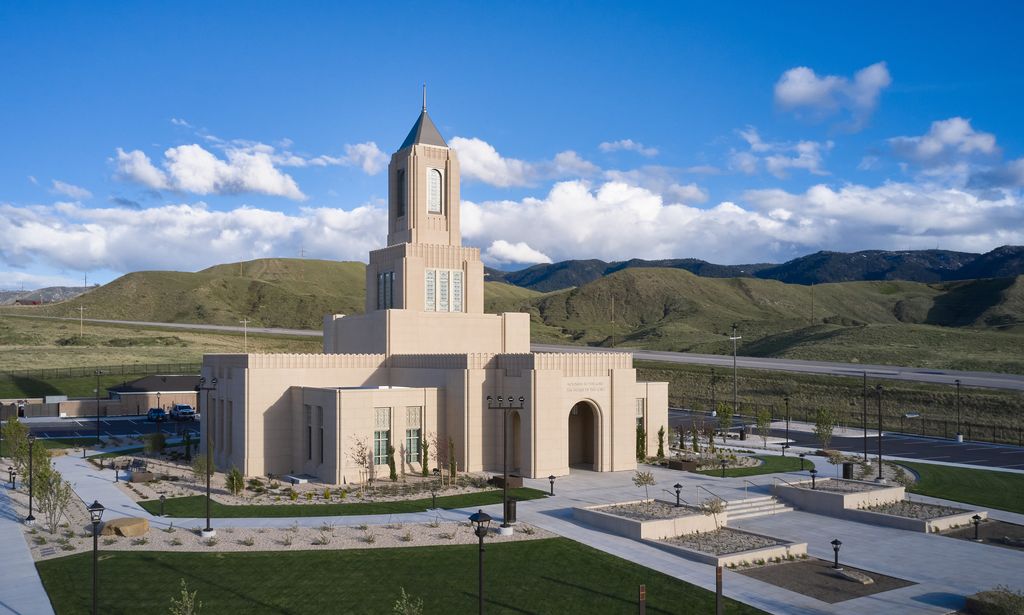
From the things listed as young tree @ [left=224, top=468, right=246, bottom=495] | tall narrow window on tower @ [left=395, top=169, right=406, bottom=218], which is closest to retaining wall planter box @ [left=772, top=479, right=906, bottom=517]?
young tree @ [left=224, top=468, right=246, bottom=495]

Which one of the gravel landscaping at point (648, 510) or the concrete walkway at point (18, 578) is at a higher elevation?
the gravel landscaping at point (648, 510)

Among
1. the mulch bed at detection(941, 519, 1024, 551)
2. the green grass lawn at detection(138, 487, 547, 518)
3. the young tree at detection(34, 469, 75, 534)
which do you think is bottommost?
the mulch bed at detection(941, 519, 1024, 551)

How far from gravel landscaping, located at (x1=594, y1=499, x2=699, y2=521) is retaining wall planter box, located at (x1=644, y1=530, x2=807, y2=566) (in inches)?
96.6

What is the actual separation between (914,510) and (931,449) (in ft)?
70.9

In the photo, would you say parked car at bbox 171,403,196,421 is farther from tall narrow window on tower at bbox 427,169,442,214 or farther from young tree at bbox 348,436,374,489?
young tree at bbox 348,436,374,489

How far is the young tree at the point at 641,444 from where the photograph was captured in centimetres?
4581

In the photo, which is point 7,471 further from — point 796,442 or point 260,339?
point 260,339

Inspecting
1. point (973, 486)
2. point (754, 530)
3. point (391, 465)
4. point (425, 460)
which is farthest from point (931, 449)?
point (391, 465)

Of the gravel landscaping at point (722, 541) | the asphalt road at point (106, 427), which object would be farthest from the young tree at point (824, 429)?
the asphalt road at point (106, 427)

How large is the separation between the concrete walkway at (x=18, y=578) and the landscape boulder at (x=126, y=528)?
2483 mm

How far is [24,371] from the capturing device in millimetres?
82625

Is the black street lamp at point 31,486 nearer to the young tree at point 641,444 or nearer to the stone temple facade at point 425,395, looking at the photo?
the stone temple facade at point 425,395

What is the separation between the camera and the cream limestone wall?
48.5 m

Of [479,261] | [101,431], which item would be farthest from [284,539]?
[101,431]
